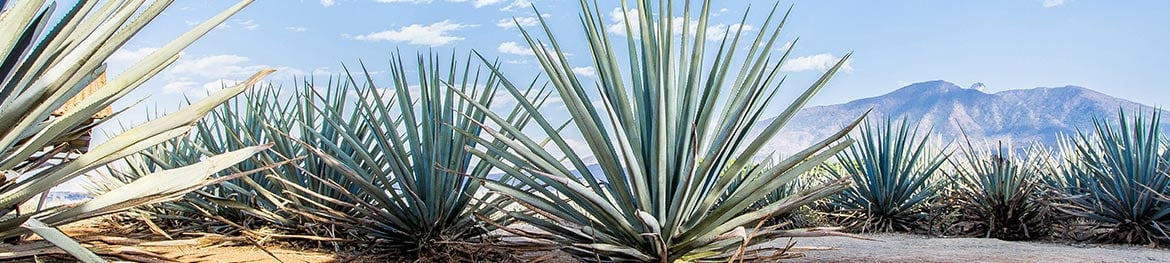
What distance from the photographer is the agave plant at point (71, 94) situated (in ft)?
4.98

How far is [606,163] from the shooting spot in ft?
8.90

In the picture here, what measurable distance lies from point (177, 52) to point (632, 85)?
1.48m

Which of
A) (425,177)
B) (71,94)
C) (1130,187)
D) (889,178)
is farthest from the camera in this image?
(889,178)

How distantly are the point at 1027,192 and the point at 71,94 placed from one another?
6136 millimetres

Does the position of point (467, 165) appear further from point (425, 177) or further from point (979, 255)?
point (979, 255)

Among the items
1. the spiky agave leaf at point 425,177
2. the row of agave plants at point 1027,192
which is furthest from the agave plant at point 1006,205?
the spiky agave leaf at point 425,177

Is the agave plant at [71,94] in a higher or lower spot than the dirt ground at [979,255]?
higher

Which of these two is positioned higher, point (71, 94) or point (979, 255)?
point (71, 94)

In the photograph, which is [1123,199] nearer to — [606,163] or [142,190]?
[606,163]

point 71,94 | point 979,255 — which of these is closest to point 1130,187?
point 979,255

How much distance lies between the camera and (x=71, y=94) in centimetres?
164

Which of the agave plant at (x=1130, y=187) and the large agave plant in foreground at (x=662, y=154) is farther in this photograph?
the agave plant at (x=1130, y=187)

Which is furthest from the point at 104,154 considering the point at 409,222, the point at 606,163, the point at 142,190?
the point at 409,222

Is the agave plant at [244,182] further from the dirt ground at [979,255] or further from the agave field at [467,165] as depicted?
the dirt ground at [979,255]
